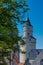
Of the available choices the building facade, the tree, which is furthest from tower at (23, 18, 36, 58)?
the tree

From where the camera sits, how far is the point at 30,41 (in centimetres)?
8775

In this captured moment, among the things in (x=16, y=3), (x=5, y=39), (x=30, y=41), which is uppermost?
(x=30, y=41)

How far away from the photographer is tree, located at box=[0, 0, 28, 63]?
1310 cm

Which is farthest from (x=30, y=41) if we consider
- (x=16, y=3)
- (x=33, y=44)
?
(x=16, y=3)

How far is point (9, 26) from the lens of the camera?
13664 millimetres

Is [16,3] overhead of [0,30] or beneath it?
overhead

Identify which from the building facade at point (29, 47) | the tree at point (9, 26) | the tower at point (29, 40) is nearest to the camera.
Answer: the tree at point (9, 26)

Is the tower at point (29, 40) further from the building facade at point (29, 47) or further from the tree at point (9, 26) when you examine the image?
the tree at point (9, 26)

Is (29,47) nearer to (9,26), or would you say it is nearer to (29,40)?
(29,40)

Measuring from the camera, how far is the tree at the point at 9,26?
13102 millimetres

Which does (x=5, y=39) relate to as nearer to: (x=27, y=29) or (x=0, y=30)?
(x=0, y=30)

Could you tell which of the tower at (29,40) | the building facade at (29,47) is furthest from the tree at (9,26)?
the tower at (29,40)

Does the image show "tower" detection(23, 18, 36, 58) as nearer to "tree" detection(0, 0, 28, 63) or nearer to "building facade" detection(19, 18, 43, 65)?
"building facade" detection(19, 18, 43, 65)

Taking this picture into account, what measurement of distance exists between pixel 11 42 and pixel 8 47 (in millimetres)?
309
